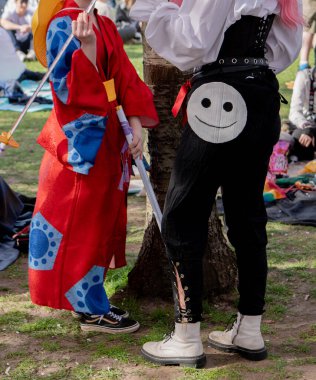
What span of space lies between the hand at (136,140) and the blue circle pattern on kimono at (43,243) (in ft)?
1.67

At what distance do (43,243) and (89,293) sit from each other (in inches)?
12.1

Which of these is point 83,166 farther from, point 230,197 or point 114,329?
point 114,329

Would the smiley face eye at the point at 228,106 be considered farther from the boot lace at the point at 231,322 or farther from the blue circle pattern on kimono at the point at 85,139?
the boot lace at the point at 231,322

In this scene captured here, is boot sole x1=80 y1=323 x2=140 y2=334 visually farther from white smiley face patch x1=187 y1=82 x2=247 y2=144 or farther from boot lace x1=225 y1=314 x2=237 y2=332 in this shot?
white smiley face patch x1=187 y1=82 x2=247 y2=144

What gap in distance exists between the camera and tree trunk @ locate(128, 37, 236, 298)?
12.7ft

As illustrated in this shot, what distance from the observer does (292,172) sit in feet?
23.5

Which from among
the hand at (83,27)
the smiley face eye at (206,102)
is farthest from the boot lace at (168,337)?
the hand at (83,27)

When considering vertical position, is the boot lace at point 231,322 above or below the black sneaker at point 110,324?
above

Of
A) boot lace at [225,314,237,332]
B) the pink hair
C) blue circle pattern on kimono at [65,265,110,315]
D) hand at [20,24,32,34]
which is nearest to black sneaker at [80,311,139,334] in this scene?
blue circle pattern on kimono at [65,265,110,315]

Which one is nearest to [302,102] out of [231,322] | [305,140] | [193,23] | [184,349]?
[305,140]

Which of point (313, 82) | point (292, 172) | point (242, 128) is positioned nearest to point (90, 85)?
point (242, 128)

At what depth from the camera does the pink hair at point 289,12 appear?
3.08m

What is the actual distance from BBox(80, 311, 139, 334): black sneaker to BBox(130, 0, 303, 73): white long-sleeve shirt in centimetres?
135

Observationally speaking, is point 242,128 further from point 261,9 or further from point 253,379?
point 253,379
